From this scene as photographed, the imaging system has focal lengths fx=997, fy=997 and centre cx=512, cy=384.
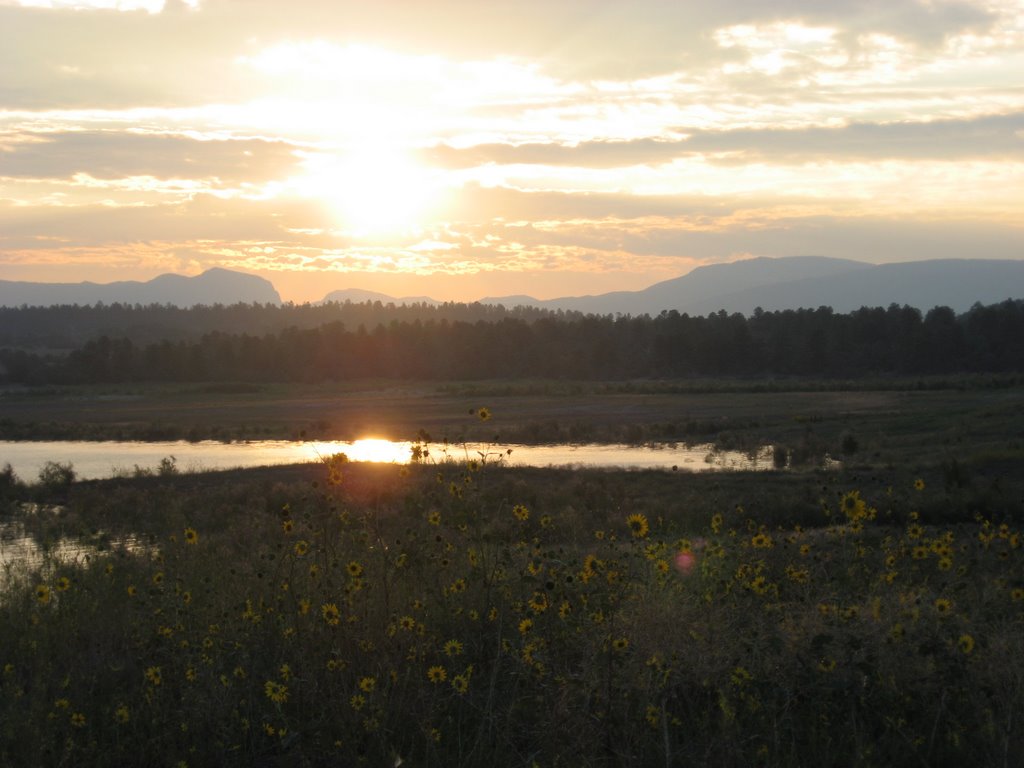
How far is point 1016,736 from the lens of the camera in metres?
4.90

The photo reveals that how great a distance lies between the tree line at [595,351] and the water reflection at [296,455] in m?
53.2

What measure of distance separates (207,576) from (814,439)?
117 feet

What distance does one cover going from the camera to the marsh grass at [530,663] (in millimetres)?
5066

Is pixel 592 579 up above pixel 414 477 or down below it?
above

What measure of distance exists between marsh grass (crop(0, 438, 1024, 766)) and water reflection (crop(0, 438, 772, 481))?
24.2 meters

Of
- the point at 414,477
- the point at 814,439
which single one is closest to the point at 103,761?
the point at 414,477

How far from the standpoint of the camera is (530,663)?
5660mm

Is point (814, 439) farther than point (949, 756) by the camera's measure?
Yes

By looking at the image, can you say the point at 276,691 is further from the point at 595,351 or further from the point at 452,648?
the point at 595,351

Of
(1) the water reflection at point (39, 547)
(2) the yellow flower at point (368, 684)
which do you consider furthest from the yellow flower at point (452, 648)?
(1) the water reflection at point (39, 547)

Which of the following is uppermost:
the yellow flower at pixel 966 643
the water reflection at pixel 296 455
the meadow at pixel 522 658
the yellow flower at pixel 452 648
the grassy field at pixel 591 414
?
the yellow flower at pixel 966 643

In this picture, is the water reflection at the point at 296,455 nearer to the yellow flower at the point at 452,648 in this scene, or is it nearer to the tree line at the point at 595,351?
the yellow flower at the point at 452,648

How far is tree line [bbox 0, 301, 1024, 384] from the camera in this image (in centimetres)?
9819

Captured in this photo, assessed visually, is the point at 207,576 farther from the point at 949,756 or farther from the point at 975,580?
the point at 975,580
